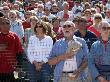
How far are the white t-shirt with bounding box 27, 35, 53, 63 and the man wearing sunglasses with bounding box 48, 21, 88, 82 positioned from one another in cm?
84

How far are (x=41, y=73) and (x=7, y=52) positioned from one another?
31.6 inches

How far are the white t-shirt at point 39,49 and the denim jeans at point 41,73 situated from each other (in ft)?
0.43

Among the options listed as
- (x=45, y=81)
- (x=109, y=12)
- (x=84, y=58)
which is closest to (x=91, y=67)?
(x=84, y=58)

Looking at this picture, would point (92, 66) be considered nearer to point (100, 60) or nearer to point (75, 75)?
point (100, 60)

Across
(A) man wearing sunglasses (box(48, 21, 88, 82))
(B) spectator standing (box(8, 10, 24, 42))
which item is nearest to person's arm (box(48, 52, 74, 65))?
(A) man wearing sunglasses (box(48, 21, 88, 82))

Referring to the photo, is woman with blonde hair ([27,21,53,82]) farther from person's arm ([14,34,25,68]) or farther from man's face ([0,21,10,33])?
man's face ([0,21,10,33])

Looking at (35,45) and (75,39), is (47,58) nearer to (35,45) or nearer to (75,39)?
(35,45)

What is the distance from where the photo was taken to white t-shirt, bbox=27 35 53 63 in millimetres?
9047

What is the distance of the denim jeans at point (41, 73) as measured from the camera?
349 inches

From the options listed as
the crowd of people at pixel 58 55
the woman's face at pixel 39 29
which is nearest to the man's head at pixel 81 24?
the crowd of people at pixel 58 55

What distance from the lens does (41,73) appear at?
900cm

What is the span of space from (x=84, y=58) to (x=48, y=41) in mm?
1249

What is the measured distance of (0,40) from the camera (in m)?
8.86

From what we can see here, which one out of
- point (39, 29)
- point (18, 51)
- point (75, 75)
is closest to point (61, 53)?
point (75, 75)
